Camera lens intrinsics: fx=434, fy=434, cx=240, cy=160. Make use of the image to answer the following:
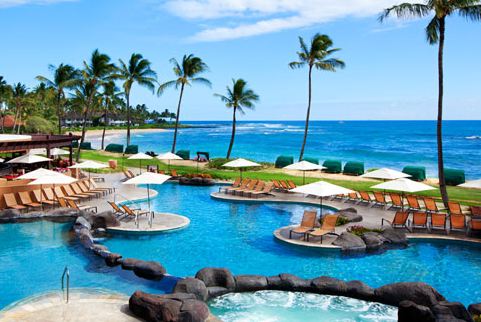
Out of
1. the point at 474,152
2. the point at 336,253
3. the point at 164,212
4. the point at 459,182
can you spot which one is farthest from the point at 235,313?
the point at 474,152

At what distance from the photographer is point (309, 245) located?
14297 mm

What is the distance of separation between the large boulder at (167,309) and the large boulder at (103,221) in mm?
7924

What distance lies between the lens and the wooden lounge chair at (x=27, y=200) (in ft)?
63.3

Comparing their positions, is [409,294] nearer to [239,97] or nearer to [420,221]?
[420,221]

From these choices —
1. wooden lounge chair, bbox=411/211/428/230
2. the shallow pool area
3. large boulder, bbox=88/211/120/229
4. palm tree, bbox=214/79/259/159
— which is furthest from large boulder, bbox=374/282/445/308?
palm tree, bbox=214/79/259/159

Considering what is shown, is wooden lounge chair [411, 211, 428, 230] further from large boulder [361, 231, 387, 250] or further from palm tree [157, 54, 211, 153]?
palm tree [157, 54, 211, 153]

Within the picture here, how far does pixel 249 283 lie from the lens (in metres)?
11.1

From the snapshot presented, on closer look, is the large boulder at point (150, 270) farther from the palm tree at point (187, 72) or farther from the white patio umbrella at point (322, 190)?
the palm tree at point (187, 72)

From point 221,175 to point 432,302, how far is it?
22303 millimetres

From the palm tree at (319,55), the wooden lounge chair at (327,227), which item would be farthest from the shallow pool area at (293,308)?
the palm tree at (319,55)

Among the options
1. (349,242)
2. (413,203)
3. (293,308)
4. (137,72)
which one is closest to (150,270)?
(293,308)

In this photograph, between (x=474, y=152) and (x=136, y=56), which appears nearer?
(x=136, y=56)

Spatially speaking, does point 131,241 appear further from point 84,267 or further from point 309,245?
point 309,245

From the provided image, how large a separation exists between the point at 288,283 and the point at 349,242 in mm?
3842
